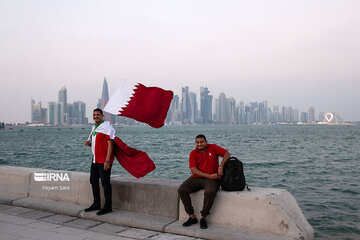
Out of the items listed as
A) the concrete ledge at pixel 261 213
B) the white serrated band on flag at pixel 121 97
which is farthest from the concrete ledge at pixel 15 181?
the concrete ledge at pixel 261 213

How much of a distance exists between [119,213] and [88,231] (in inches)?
30.9

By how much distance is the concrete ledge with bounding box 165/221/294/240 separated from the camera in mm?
4484

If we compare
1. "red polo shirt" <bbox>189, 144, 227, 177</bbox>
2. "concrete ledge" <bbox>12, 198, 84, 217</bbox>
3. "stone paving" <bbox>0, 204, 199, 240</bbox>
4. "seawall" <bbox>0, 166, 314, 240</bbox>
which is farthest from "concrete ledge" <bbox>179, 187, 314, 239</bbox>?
"concrete ledge" <bbox>12, 198, 84, 217</bbox>

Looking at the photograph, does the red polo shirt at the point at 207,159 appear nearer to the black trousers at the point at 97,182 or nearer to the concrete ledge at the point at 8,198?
the black trousers at the point at 97,182

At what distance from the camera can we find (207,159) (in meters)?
5.36

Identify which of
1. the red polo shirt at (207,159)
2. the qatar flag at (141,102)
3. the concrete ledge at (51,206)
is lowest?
the concrete ledge at (51,206)

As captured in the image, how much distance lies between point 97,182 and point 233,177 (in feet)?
7.74

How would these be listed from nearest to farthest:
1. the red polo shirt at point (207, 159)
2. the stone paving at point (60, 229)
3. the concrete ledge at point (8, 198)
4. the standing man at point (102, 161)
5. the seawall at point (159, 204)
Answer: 1. the seawall at point (159, 204)
2. the stone paving at point (60, 229)
3. the red polo shirt at point (207, 159)
4. the standing man at point (102, 161)
5. the concrete ledge at point (8, 198)

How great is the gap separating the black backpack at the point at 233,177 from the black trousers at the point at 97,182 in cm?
195

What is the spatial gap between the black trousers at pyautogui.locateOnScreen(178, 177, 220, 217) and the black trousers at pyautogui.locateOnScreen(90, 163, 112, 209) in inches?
51.5

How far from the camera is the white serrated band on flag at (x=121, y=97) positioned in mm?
5671

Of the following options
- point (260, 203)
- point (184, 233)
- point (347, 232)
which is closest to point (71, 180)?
point (184, 233)

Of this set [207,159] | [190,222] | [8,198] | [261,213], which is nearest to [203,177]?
[207,159]

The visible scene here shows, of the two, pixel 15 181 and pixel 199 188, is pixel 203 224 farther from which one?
pixel 15 181
